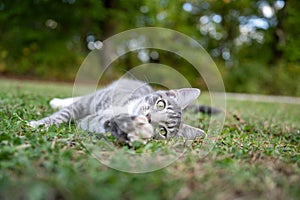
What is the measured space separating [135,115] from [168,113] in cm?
54

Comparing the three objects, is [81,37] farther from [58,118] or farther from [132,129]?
[132,129]

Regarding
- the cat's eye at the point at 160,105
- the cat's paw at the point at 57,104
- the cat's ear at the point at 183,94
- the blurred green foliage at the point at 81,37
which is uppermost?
the blurred green foliage at the point at 81,37

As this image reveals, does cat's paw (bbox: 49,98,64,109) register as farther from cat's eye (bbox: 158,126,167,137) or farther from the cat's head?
cat's eye (bbox: 158,126,167,137)

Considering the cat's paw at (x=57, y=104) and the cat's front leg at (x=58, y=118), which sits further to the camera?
the cat's paw at (x=57, y=104)

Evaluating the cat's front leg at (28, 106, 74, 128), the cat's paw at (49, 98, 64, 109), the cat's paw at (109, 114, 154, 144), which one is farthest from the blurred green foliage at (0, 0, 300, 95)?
the cat's paw at (109, 114, 154, 144)

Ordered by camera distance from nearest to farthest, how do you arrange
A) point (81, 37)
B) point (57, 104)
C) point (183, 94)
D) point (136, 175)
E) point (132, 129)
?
1. point (136, 175)
2. point (132, 129)
3. point (183, 94)
4. point (57, 104)
5. point (81, 37)

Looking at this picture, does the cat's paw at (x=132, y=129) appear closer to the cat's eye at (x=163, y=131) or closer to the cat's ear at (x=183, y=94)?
the cat's eye at (x=163, y=131)

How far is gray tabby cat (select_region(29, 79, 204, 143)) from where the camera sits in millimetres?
1913

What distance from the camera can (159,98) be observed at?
2543 mm

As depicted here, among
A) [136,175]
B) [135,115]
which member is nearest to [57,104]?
[135,115]

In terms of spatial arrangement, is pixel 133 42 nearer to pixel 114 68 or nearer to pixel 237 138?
pixel 114 68

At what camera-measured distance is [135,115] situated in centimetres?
196

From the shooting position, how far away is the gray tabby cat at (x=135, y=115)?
6.28 ft

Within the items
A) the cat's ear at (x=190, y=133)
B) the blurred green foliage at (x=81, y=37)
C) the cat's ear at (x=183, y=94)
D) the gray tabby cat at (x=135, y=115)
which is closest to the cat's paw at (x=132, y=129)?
the gray tabby cat at (x=135, y=115)
